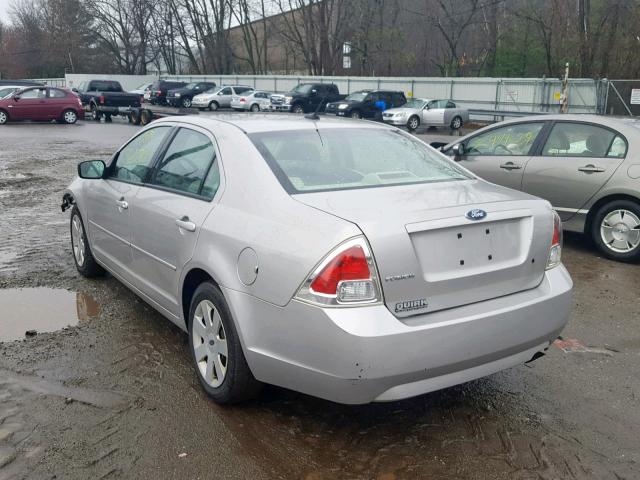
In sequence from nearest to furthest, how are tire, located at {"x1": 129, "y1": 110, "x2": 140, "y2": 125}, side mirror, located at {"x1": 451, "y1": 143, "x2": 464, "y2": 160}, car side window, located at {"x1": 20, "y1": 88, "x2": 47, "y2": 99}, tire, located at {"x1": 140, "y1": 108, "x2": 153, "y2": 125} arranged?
side mirror, located at {"x1": 451, "y1": 143, "x2": 464, "y2": 160} < tire, located at {"x1": 140, "y1": 108, "x2": 153, "y2": 125} < car side window, located at {"x1": 20, "y1": 88, "x2": 47, "y2": 99} < tire, located at {"x1": 129, "y1": 110, "x2": 140, "y2": 125}

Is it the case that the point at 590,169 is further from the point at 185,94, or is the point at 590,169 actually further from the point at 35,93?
the point at 185,94

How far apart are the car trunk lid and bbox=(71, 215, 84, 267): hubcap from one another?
10.8 feet

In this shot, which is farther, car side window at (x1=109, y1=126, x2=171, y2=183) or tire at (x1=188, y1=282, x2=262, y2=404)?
car side window at (x1=109, y1=126, x2=171, y2=183)

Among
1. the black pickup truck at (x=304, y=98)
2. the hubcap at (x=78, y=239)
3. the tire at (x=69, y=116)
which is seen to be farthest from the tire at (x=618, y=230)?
the black pickup truck at (x=304, y=98)

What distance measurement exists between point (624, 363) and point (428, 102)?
88.7ft

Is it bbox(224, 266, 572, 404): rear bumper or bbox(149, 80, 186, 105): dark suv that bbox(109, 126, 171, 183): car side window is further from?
bbox(149, 80, 186, 105): dark suv

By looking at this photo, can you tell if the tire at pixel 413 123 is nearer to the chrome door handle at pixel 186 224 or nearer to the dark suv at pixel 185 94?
the dark suv at pixel 185 94

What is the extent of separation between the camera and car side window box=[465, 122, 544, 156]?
7656 mm

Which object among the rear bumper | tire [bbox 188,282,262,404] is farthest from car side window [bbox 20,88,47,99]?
the rear bumper

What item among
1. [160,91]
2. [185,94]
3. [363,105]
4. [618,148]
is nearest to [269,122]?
[618,148]

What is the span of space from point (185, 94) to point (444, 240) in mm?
39863

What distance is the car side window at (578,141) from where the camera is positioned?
698 centimetres

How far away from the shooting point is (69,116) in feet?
93.8

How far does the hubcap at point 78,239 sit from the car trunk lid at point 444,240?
328 centimetres
